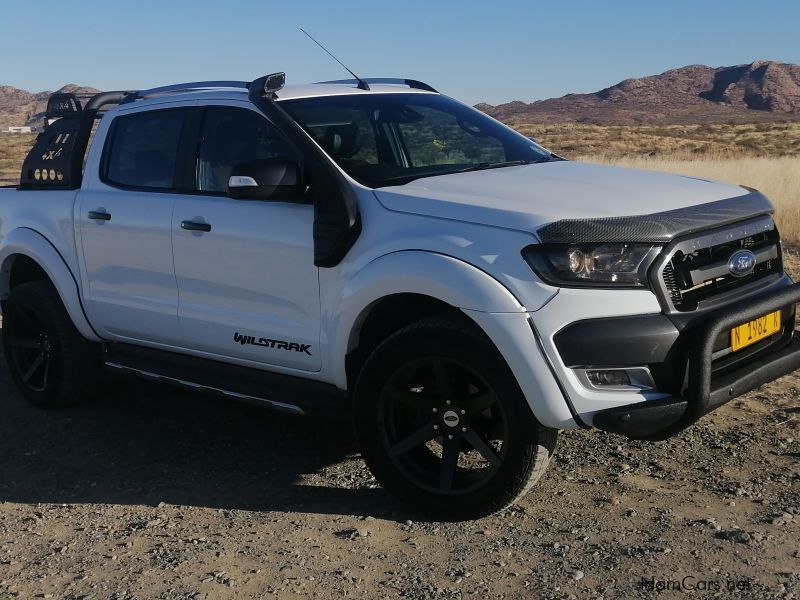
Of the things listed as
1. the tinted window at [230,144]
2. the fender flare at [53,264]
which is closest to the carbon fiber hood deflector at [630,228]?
the tinted window at [230,144]

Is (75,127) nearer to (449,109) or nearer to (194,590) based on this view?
(449,109)

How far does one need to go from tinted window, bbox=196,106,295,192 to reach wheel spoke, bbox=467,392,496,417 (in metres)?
1.54

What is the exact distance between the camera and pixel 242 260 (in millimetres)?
4535

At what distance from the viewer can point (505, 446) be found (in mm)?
3777

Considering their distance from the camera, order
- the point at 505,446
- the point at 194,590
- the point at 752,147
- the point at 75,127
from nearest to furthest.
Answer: the point at 194,590 → the point at 505,446 → the point at 75,127 → the point at 752,147

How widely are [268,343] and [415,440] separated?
0.92m

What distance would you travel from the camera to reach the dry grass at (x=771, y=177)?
11.6 meters

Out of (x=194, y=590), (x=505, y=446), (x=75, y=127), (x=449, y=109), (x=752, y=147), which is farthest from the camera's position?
(x=752, y=147)

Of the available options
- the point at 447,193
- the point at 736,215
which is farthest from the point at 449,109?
the point at 736,215

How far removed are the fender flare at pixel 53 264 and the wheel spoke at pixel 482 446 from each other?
273 centimetres

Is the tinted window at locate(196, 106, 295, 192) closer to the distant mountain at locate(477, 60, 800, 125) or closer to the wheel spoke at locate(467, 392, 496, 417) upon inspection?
the wheel spoke at locate(467, 392, 496, 417)

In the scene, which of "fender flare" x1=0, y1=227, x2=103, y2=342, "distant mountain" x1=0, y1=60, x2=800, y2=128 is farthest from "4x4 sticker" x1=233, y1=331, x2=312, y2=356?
"distant mountain" x1=0, y1=60, x2=800, y2=128

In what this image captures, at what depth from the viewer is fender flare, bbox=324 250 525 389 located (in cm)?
363

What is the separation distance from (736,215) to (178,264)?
8.89ft
